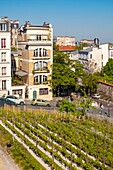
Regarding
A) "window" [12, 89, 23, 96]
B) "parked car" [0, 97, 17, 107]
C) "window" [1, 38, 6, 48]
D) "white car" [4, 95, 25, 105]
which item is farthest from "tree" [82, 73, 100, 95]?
"window" [1, 38, 6, 48]

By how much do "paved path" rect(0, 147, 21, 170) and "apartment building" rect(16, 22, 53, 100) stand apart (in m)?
19.2

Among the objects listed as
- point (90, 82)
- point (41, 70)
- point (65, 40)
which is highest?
point (65, 40)

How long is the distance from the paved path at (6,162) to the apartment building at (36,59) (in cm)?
1924

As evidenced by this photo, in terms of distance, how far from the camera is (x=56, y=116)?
2758 cm

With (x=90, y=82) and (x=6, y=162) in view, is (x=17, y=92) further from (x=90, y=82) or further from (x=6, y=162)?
(x=6, y=162)

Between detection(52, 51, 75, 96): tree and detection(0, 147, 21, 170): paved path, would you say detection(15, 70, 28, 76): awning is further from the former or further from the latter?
detection(0, 147, 21, 170): paved path

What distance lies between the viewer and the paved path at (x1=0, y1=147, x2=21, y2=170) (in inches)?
722

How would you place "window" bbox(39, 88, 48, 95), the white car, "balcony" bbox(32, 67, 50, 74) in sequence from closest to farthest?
the white car, "balcony" bbox(32, 67, 50, 74), "window" bbox(39, 88, 48, 95)

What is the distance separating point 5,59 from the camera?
37.8 metres

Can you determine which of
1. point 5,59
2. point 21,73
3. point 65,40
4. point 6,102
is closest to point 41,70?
point 21,73

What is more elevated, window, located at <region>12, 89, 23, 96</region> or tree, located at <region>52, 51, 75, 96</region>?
tree, located at <region>52, 51, 75, 96</region>

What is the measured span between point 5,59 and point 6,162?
20.6 metres

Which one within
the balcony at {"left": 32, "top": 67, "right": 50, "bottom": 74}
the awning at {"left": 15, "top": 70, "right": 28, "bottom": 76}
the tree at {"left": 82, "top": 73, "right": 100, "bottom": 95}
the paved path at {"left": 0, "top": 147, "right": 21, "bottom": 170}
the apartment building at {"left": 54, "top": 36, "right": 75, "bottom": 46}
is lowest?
the paved path at {"left": 0, "top": 147, "right": 21, "bottom": 170}

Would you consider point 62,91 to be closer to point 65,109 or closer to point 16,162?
point 65,109
